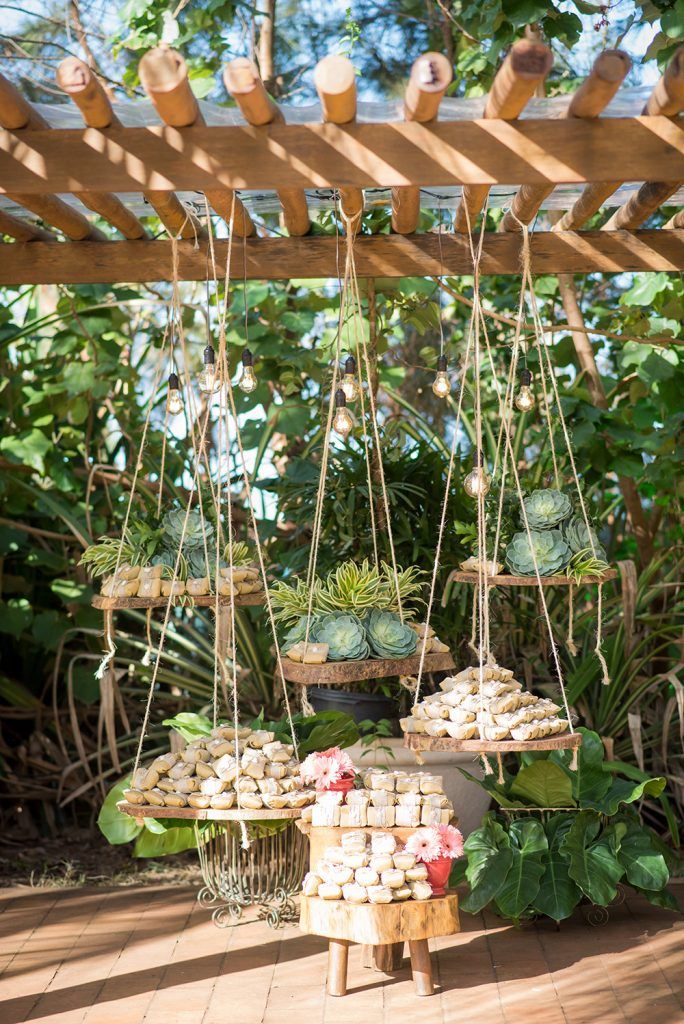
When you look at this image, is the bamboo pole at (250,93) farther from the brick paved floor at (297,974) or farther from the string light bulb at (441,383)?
the brick paved floor at (297,974)

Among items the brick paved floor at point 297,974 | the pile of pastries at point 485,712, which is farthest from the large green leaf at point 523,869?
the pile of pastries at point 485,712

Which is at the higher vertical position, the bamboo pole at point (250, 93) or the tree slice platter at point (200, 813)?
the bamboo pole at point (250, 93)

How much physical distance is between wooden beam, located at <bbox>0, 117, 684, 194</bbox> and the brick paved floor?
2.31 meters

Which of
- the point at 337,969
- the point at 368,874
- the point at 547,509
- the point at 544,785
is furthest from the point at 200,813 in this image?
the point at 547,509

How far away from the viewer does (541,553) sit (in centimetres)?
353

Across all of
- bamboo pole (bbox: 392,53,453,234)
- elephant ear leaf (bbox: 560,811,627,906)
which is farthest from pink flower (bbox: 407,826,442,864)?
bamboo pole (bbox: 392,53,453,234)

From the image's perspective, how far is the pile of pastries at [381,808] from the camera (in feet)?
11.0

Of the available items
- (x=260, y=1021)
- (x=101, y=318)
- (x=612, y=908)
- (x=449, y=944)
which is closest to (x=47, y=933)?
(x=260, y=1021)

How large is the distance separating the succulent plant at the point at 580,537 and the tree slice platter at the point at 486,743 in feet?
2.18

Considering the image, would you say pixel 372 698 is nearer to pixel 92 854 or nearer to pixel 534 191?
pixel 92 854

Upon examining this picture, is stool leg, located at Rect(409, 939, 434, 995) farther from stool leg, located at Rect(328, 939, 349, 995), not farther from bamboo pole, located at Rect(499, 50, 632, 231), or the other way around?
bamboo pole, located at Rect(499, 50, 632, 231)

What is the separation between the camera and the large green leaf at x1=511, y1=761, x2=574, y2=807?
3.87 m

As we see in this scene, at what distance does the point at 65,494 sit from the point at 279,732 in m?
2.11

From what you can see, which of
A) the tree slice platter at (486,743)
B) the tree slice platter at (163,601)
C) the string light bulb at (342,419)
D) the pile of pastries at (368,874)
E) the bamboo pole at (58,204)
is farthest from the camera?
the tree slice platter at (163,601)
